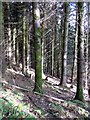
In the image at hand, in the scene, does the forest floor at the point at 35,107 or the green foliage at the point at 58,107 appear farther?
the green foliage at the point at 58,107

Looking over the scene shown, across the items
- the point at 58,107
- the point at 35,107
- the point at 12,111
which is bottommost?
the point at 58,107

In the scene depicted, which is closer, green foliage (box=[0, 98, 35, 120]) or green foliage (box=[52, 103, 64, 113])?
green foliage (box=[0, 98, 35, 120])

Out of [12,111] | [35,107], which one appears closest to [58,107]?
[35,107]

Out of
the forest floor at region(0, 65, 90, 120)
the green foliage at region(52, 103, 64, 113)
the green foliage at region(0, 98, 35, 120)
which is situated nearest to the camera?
the green foliage at region(0, 98, 35, 120)

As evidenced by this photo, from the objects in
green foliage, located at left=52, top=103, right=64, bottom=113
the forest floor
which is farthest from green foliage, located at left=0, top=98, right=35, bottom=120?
green foliage, located at left=52, top=103, right=64, bottom=113

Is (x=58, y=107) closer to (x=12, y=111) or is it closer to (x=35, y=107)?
(x=35, y=107)

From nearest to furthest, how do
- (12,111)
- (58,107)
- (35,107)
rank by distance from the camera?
(12,111) < (35,107) < (58,107)

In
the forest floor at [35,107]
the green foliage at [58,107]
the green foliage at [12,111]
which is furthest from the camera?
the green foliage at [58,107]

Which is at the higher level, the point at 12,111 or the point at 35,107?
the point at 12,111

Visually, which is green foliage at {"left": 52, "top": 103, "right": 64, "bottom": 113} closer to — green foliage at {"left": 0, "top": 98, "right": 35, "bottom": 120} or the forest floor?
the forest floor

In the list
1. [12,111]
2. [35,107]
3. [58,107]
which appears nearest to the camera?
[12,111]

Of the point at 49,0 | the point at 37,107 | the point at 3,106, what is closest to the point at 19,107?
the point at 3,106

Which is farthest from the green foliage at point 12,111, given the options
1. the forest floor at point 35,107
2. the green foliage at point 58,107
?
the green foliage at point 58,107

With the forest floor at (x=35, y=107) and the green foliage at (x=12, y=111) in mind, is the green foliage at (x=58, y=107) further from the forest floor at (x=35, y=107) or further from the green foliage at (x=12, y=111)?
the green foliage at (x=12, y=111)
